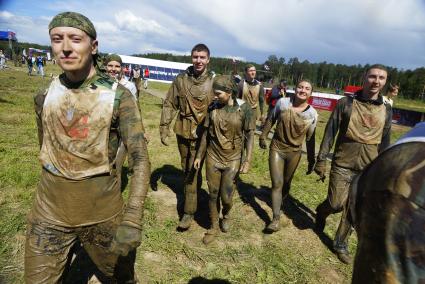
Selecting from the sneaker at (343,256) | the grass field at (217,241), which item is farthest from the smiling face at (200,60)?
the sneaker at (343,256)

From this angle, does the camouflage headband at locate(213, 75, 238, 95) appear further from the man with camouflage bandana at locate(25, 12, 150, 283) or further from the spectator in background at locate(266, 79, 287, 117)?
the spectator in background at locate(266, 79, 287, 117)

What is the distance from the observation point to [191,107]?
17.0ft

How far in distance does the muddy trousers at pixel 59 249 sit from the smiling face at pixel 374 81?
366 centimetres

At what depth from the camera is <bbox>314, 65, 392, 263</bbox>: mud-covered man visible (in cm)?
445

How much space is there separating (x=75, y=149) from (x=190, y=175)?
279 cm

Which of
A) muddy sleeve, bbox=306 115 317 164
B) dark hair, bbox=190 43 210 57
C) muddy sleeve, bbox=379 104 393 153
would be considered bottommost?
muddy sleeve, bbox=306 115 317 164

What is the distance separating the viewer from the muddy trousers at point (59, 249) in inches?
94.7

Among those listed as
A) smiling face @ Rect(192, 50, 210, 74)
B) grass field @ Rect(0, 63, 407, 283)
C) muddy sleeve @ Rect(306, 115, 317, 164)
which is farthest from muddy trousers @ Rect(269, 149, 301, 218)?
smiling face @ Rect(192, 50, 210, 74)

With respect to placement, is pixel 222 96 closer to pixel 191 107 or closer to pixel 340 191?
pixel 191 107

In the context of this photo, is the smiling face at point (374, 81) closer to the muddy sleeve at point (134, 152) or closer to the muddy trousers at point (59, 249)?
the muddy sleeve at point (134, 152)

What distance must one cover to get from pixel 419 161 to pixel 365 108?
3.95 m

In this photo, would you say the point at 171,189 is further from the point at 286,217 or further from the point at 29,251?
the point at 29,251

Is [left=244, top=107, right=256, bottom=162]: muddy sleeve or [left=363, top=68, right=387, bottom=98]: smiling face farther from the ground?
[left=363, top=68, right=387, bottom=98]: smiling face

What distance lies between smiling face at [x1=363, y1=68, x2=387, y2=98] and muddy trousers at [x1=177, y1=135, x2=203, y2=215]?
2.62m
